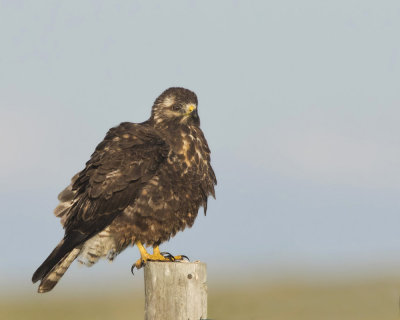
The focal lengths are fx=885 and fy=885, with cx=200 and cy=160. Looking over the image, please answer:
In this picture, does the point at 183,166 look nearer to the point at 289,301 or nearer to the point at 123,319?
the point at 123,319

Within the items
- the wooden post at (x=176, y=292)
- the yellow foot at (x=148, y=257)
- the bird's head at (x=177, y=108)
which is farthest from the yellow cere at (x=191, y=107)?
the wooden post at (x=176, y=292)

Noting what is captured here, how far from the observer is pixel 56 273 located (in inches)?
445

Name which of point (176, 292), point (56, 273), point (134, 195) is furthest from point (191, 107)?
point (176, 292)

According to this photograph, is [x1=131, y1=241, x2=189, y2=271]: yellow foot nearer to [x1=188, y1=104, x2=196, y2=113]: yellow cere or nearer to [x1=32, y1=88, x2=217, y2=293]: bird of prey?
[x1=32, y1=88, x2=217, y2=293]: bird of prey

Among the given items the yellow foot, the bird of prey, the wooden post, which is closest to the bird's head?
the bird of prey

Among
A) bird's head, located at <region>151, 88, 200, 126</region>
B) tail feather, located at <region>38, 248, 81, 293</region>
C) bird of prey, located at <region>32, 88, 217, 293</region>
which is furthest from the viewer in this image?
bird's head, located at <region>151, 88, 200, 126</region>

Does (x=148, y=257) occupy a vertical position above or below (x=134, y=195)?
below

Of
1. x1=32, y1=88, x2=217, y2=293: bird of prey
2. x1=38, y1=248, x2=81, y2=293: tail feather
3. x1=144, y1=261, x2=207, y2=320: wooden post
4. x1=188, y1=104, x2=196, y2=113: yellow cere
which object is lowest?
x1=144, y1=261, x2=207, y2=320: wooden post

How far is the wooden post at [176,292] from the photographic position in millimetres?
8859

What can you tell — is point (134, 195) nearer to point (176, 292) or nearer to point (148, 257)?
point (148, 257)

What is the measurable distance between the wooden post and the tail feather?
2.54 meters

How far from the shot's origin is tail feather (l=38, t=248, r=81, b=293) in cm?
1122

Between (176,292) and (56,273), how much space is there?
9.41ft

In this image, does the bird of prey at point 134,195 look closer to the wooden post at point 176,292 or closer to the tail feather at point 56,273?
the tail feather at point 56,273
